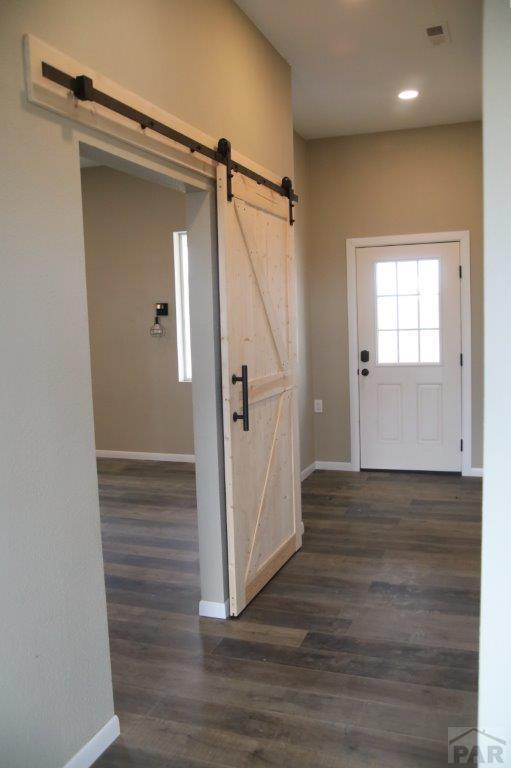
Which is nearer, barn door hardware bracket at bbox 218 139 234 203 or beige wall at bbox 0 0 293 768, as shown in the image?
beige wall at bbox 0 0 293 768

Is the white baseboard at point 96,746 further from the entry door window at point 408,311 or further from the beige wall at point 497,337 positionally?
the entry door window at point 408,311

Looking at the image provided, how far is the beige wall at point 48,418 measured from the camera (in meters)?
1.81

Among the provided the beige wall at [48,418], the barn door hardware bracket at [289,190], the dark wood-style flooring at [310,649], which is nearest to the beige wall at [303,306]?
the dark wood-style flooring at [310,649]

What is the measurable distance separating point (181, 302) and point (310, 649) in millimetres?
4407

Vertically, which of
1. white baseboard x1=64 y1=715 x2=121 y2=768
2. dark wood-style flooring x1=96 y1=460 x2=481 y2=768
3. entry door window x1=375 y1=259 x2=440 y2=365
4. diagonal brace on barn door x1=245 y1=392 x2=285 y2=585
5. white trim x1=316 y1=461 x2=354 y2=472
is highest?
entry door window x1=375 y1=259 x2=440 y2=365

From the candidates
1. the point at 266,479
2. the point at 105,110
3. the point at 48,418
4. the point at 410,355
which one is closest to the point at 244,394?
the point at 266,479

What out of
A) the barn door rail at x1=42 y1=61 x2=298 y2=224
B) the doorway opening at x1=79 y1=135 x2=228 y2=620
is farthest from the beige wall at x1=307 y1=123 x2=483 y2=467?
the barn door rail at x1=42 y1=61 x2=298 y2=224

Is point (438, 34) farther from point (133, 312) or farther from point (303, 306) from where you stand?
point (133, 312)

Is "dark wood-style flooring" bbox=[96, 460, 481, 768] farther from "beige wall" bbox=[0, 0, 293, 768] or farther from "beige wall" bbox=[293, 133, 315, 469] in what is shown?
"beige wall" bbox=[293, 133, 315, 469]

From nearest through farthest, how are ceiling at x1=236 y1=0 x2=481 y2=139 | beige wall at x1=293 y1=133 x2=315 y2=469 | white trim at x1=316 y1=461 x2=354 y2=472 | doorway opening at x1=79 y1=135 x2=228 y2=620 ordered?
ceiling at x1=236 y1=0 x2=481 y2=139
beige wall at x1=293 y1=133 x2=315 y2=469
white trim at x1=316 y1=461 x2=354 y2=472
doorway opening at x1=79 y1=135 x2=228 y2=620

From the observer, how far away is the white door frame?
18.7 ft

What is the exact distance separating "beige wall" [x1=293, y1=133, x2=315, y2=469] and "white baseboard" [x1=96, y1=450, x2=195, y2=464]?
130cm

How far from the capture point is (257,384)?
341cm

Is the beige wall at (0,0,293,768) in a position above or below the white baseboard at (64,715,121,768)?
above
